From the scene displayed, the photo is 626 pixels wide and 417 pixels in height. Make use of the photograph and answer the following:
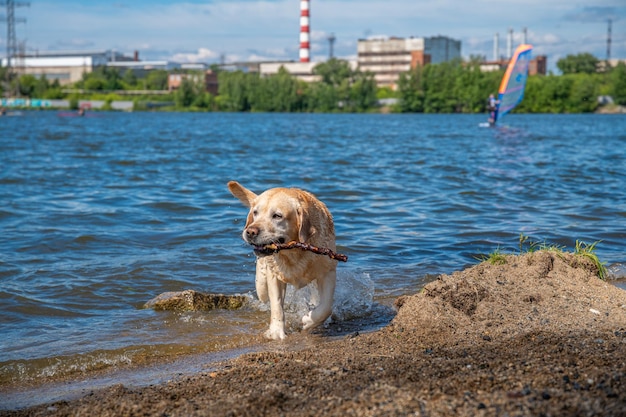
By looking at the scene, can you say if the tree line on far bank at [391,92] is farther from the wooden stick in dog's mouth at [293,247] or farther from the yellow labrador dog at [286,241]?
the wooden stick in dog's mouth at [293,247]

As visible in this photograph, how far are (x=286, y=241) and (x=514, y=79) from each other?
49.7 m

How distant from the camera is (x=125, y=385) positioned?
18.7 ft

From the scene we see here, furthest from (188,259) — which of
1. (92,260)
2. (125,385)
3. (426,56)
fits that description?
(426,56)

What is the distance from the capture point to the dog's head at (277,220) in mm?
6477

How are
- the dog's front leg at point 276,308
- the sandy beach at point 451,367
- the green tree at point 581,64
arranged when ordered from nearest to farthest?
the sandy beach at point 451,367 → the dog's front leg at point 276,308 → the green tree at point 581,64

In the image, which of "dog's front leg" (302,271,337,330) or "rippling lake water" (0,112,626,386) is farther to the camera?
"rippling lake water" (0,112,626,386)

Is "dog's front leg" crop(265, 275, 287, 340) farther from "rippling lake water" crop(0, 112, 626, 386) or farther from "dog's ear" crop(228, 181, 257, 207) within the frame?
"dog's ear" crop(228, 181, 257, 207)

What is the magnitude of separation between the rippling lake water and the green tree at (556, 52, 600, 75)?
488 feet

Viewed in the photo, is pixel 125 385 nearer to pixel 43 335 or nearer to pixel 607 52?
pixel 43 335

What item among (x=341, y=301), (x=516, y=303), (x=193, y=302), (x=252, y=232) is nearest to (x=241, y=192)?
(x=252, y=232)

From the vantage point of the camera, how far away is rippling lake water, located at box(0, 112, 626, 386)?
24.6 ft

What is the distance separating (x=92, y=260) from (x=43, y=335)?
356cm

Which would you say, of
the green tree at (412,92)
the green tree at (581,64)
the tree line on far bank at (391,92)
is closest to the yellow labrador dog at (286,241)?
the tree line on far bank at (391,92)

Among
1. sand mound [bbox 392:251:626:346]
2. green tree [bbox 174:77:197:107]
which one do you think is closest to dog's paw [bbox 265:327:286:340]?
sand mound [bbox 392:251:626:346]
